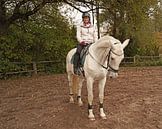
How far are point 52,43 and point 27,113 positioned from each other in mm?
9989

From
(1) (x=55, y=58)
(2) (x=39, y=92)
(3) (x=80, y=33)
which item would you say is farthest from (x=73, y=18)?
(3) (x=80, y=33)

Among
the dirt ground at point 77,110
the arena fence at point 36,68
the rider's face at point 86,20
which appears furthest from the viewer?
the arena fence at point 36,68

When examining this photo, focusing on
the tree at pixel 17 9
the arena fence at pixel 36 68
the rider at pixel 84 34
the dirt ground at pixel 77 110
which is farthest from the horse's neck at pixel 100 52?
the arena fence at pixel 36 68

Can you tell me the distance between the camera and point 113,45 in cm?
547

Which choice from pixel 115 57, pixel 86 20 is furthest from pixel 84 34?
pixel 115 57

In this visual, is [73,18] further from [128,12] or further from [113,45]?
[113,45]

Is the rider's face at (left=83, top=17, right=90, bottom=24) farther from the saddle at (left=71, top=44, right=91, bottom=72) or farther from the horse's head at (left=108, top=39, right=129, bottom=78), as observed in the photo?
the horse's head at (left=108, top=39, right=129, bottom=78)

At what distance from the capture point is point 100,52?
604 centimetres

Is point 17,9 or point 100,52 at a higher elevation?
point 17,9

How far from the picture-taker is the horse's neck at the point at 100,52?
5.93 m

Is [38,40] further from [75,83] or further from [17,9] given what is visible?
[75,83]

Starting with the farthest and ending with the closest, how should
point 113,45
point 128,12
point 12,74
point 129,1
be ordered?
point 12,74 < point 128,12 < point 129,1 < point 113,45

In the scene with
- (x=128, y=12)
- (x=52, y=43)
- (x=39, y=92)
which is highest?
(x=128, y=12)

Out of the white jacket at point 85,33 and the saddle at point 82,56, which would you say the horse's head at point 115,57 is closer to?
the saddle at point 82,56
